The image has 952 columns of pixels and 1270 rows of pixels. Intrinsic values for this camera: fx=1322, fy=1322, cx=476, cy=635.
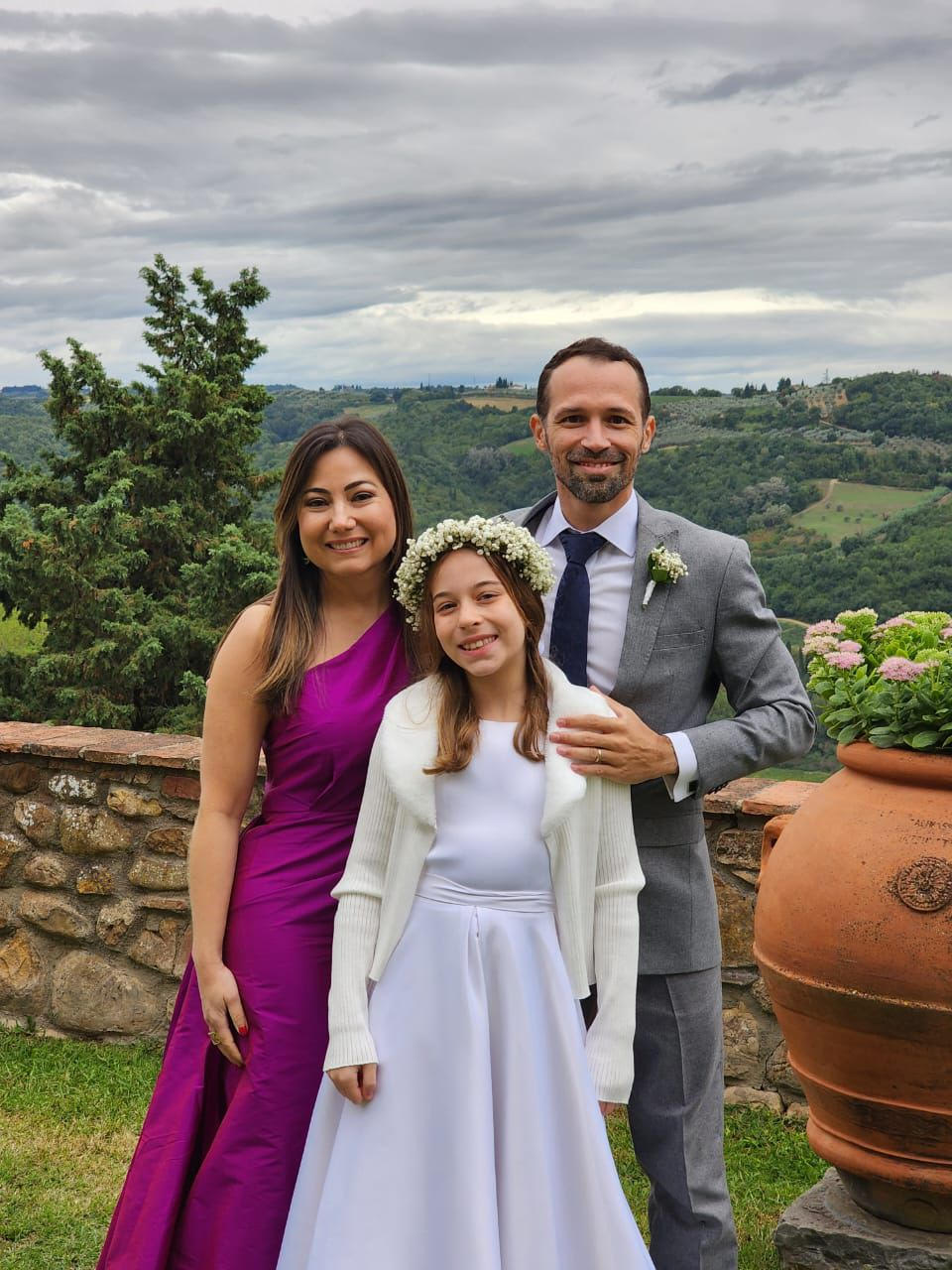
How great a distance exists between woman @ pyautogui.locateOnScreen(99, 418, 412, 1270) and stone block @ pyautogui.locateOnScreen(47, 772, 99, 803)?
2.14 m

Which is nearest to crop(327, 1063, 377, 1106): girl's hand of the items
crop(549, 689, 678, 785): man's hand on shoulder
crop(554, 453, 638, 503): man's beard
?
crop(549, 689, 678, 785): man's hand on shoulder

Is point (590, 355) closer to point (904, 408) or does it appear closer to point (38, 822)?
point (38, 822)

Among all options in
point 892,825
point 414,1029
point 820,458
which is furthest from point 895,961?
point 820,458

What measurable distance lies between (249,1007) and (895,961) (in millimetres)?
1360

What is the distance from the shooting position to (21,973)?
16.1ft

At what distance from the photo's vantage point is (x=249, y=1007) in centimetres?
259

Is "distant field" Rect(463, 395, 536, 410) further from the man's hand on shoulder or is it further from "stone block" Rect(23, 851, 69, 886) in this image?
the man's hand on shoulder

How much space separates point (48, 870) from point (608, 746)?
3085 mm

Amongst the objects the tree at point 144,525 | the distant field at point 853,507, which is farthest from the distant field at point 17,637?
the distant field at point 853,507

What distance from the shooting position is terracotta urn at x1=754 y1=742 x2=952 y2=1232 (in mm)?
2828

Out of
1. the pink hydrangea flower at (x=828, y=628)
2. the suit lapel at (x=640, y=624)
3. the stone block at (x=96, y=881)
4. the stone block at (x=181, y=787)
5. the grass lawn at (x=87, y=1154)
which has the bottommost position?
the grass lawn at (x=87, y=1154)

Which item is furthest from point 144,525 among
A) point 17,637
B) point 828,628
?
point 828,628

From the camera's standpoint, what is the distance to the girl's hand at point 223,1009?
8.52 ft

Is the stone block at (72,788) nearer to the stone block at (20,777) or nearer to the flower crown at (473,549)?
the stone block at (20,777)
